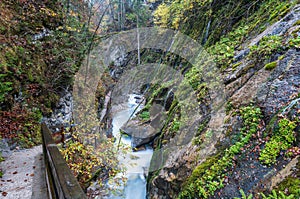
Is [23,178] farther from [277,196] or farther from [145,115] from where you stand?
[145,115]

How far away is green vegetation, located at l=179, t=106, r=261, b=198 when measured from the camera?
3137 millimetres

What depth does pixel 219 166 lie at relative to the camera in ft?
10.6

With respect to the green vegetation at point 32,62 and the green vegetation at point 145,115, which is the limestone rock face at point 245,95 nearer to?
the green vegetation at point 32,62

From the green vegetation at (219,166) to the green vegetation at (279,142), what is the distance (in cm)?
39

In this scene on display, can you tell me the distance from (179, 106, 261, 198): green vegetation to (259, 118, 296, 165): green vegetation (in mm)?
392

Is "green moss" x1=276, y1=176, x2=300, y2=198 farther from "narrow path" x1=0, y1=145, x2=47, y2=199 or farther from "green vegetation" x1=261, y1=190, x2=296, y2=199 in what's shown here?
"narrow path" x1=0, y1=145, x2=47, y2=199

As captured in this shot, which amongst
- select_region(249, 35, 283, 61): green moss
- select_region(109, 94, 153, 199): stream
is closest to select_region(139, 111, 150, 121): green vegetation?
select_region(109, 94, 153, 199): stream

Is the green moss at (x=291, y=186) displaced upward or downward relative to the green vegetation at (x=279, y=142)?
downward

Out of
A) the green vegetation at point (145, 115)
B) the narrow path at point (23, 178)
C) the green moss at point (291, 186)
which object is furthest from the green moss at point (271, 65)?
the green vegetation at point (145, 115)

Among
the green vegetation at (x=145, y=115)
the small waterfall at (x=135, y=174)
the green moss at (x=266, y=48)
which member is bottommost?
the small waterfall at (x=135, y=174)

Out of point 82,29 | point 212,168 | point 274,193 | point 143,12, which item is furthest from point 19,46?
point 143,12

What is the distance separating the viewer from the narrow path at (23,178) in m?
3.09

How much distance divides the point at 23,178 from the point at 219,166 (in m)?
3.96

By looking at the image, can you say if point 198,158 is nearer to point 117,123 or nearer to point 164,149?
point 164,149
